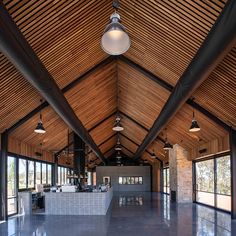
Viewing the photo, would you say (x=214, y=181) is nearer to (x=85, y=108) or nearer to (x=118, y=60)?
(x=85, y=108)

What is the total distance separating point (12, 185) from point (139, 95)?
20.9 feet

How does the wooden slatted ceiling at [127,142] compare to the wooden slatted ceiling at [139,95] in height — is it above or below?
below

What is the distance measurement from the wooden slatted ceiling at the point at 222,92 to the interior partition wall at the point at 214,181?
3.61 meters

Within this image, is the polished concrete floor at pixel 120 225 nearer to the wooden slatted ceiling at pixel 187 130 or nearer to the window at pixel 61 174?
the wooden slatted ceiling at pixel 187 130

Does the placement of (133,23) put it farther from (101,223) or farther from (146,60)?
(101,223)

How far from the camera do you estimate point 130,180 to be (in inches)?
1393

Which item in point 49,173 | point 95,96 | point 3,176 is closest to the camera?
point 3,176

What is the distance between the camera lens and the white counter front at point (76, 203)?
44.4 ft

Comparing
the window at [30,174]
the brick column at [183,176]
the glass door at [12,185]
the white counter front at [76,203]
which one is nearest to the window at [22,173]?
the window at [30,174]

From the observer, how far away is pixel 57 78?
31.1ft

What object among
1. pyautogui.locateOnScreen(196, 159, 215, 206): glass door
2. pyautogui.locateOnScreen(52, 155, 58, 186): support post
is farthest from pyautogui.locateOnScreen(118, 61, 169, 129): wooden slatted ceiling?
pyautogui.locateOnScreen(52, 155, 58, 186): support post

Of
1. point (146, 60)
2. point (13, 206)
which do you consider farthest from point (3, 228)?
point (146, 60)

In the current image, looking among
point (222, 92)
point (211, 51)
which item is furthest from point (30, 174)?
point (211, 51)

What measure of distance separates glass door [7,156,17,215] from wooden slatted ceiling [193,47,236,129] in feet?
25.8
